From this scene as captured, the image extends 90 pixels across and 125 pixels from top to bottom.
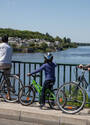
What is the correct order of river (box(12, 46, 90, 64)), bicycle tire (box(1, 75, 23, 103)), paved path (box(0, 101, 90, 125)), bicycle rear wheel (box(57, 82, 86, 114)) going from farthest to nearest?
1. river (box(12, 46, 90, 64))
2. bicycle tire (box(1, 75, 23, 103))
3. bicycle rear wheel (box(57, 82, 86, 114))
4. paved path (box(0, 101, 90, 125))

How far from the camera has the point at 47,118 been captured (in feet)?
16.4

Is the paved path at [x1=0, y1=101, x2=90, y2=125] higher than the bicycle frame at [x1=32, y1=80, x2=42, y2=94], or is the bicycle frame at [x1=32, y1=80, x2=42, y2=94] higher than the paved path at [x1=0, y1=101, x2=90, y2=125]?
the bicycle frame at [x1=32, y1=80, x2=42, y2=94]

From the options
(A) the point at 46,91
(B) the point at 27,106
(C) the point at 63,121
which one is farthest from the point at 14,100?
(C) the point at 63,121

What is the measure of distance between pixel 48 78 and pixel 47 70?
0.54ft

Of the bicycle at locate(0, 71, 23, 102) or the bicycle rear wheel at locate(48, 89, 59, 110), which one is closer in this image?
the bicycle rear wheel at locate(48, 89, 59, 110)

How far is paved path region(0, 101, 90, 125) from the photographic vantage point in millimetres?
4791

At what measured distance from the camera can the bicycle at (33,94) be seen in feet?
17.9

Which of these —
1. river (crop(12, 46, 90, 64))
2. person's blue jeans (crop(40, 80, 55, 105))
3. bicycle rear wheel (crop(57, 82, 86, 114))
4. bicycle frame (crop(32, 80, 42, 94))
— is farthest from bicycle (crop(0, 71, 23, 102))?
river (crop(12, 46, 90, 64))

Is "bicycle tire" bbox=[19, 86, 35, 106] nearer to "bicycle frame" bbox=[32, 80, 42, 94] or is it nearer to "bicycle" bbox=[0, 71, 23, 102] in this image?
"bicycle frame" bbox=[32, 80, 42, 94]

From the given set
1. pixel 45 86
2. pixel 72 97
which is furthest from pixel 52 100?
pixel 72 97

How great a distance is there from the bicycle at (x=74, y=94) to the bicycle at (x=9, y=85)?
128 cm

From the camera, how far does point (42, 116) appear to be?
5039mm

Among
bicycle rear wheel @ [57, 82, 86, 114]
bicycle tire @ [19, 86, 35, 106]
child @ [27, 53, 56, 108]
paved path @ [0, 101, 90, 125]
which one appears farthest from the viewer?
bicycle tire @ [19, 86, 35, 106]

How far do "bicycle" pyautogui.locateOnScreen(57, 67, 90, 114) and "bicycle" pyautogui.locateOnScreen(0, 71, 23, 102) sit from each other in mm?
1282
